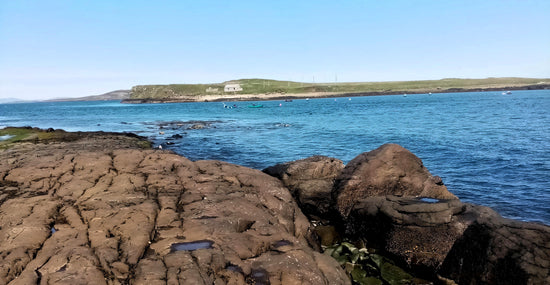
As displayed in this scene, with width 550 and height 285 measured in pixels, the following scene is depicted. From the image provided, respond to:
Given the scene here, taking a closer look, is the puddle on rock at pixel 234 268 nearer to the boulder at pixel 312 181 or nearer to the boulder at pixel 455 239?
the boulder at pixel 455 239

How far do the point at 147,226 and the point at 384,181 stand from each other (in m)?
10.0

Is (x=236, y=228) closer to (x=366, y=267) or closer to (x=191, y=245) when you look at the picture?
(x=191, y=245)

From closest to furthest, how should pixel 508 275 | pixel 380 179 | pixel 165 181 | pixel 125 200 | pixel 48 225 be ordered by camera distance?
pixel 508 275, pixel 48 225, pixel 125 200, pixel 165 181, pixel 380 179

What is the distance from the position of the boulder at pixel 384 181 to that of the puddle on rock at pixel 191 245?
707 centimetres

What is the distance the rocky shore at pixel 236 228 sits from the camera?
324 inches

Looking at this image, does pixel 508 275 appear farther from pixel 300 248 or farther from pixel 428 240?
pixel 300 248

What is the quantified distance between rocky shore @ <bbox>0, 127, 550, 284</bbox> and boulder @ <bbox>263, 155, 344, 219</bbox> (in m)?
0.10

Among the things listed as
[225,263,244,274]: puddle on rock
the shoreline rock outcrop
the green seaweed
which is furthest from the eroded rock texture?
the shoreline rock outcrop

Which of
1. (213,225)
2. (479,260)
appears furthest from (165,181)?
(479,260)

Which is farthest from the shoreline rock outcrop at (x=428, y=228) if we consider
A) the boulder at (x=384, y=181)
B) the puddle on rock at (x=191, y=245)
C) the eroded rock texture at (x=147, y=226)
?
the puddle on rock at (x=191, y=245)

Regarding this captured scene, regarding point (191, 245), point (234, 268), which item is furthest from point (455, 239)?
point (191, 245)

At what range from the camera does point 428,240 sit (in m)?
11.2

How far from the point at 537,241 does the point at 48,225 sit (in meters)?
13.7

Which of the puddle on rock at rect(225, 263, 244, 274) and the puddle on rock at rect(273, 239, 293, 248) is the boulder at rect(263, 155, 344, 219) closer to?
the puddle on rock at rect(273, 239, 293, 248)
